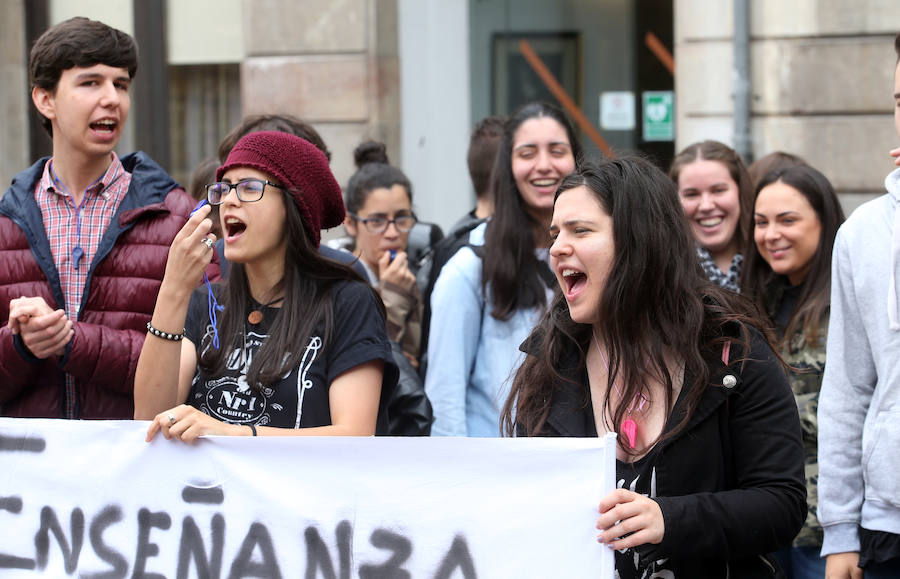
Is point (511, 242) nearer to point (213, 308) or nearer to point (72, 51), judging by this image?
point (213, 308)

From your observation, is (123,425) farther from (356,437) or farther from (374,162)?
(374,162)

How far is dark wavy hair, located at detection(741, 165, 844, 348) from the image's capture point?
4.01m

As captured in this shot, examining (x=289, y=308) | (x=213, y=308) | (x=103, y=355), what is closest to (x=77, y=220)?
(x=103, y=355)

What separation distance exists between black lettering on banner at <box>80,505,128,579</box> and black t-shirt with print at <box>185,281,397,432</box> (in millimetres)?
358

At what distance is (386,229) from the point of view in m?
5.42

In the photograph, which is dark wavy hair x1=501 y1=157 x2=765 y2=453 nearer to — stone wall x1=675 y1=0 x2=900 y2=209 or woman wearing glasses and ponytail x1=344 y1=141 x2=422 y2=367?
woman wearing glasses and ponytail x1=344 y1=141 x2=422 y2=367

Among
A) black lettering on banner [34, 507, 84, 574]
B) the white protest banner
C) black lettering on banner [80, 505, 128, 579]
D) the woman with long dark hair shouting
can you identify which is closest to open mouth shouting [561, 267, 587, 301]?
the woman with long dark hair shouting

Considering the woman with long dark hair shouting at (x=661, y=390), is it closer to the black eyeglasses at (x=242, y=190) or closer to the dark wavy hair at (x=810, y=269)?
the black eyeglasses at (x=242, y=190)

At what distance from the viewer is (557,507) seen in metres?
2.64

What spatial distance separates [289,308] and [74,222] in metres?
0.92

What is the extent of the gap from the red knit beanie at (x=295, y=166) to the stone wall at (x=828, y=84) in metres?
5.27

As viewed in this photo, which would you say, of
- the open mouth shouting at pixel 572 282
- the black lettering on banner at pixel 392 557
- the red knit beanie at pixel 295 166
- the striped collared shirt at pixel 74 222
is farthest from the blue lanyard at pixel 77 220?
the open mouth shouting at pixel 572 282

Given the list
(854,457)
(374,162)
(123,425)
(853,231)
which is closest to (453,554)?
(123,425)

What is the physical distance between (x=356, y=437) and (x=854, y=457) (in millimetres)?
1405
